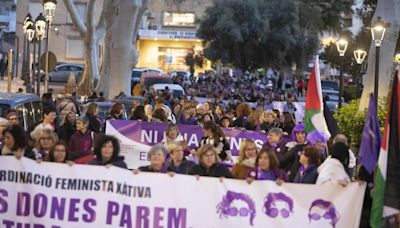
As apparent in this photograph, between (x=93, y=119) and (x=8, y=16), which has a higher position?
(x=8, y=16)

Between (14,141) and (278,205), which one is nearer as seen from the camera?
(278,205)

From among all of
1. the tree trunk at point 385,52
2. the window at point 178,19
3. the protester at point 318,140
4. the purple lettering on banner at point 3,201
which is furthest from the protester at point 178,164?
the window at point 178,19

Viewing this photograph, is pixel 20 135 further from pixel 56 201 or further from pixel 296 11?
pixel 296 11

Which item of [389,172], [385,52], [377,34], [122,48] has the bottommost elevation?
[389,172]

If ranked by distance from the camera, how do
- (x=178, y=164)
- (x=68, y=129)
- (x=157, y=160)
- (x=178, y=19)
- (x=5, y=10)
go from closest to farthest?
(x=157, y=160)
(x=178, y=164)
(x=68, y=129)
(x=178, y=19)
(x=5, y=10)

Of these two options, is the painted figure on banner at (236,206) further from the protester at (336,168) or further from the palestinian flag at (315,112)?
the palestinian flag at (315,112)

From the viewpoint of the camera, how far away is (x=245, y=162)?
30.5 ft

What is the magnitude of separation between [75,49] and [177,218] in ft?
190

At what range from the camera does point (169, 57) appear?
243 feet

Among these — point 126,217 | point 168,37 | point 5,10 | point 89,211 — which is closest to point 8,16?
point 5,10

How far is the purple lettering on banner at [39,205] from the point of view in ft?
26.3

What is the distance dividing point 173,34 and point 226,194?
65276 millimetres

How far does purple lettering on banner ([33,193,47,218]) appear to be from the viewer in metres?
8.01

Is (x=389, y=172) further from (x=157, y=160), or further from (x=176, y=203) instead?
(x=157, y=160)
